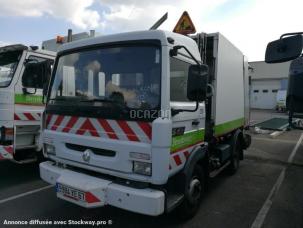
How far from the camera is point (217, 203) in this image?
185 inches

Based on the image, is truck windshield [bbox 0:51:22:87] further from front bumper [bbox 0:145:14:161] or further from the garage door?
the garage door

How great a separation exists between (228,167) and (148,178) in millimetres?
3771

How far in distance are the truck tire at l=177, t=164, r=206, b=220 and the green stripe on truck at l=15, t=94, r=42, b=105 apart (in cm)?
342

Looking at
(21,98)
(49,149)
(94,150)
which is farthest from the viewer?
(21,98)

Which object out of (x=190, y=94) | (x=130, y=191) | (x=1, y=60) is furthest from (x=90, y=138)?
(x=1, y=60)

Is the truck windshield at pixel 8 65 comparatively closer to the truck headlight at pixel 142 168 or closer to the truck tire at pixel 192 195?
the truck headlight at pixel 142 168

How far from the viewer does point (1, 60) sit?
5.66m

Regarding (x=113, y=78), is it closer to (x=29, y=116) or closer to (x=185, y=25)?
(x=185, y=25)

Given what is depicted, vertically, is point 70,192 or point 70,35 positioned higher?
point 70,35

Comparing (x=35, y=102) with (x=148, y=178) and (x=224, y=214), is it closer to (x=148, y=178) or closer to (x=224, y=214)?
(x=148, y=178)

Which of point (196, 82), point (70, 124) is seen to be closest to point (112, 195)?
point (70, 124)

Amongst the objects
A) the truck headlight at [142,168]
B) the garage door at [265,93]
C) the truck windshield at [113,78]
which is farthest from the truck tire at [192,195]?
the garage door at [265,93]

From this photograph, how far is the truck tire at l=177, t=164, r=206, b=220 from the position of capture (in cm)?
371

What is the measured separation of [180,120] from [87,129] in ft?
3.85
